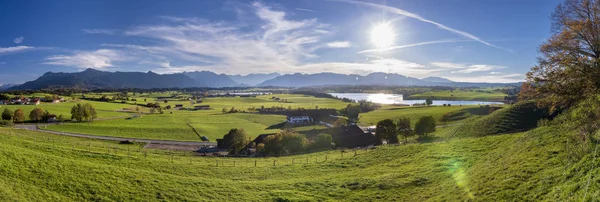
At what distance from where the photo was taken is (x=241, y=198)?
2311 cm

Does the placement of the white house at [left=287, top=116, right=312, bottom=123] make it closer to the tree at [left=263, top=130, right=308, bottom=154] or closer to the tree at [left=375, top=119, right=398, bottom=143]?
the tree at [left=375, top=119, right=398, bottom=143]

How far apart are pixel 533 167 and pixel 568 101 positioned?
7092mm

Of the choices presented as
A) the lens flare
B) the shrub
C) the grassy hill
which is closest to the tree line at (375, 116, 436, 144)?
the grassy hill

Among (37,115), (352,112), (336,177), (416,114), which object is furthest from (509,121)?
(37,115)

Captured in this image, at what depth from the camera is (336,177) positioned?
2898 cm

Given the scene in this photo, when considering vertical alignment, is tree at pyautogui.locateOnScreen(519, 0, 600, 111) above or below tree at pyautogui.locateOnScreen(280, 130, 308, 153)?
above

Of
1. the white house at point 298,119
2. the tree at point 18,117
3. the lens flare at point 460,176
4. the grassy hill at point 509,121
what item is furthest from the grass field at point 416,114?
the tree at point 18,117

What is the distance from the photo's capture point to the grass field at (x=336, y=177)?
15.3 meters

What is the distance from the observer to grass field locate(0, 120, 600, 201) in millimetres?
15344

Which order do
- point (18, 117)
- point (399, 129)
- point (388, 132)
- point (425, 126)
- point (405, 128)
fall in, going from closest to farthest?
point (388, 132)
point (425, 126)
point (405, 128)
point (399, 129)
point (18, 117)

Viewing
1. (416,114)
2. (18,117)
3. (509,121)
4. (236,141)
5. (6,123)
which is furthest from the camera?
(416,114)

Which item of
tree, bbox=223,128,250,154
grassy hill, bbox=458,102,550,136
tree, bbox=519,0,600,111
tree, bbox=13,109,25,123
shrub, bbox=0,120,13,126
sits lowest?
tree, bbox=223,128,250,154

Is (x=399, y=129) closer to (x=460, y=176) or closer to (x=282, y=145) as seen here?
(x=282, y=145)

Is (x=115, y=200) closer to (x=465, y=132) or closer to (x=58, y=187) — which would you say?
(x=58, y=187)
